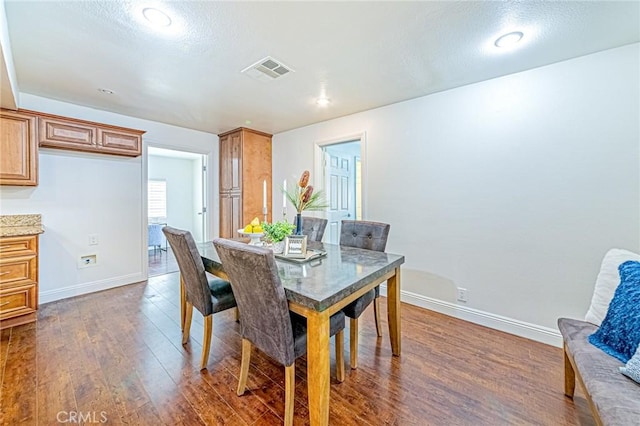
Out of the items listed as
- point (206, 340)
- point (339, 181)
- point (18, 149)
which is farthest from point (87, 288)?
point (339, 181)

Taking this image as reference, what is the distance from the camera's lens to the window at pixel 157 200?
6.17m

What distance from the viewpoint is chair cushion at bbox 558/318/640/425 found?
3.16 feet

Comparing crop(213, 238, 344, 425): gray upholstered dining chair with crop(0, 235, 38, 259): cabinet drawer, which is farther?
crop(0, 235, 38, 259): cabinet drawer

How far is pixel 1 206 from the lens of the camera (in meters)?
2.78

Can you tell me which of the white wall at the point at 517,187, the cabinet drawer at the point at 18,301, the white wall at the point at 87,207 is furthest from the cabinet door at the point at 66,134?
the white wall at the point at 517,187

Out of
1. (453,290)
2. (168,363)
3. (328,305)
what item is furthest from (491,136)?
(168,363)

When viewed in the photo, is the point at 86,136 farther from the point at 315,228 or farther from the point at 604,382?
the point at 604,382

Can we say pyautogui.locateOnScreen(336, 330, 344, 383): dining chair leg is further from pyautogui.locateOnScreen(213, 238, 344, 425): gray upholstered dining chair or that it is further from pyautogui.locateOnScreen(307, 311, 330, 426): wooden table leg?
pyautogui.locateOnScreen(307, 311, 330, 426): wooden table leg

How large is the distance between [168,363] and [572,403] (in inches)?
104

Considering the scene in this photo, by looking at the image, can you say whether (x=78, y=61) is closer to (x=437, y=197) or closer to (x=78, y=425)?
(x=78, y=425)

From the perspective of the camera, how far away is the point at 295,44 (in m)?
1.96

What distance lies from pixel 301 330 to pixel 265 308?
0.28 metres

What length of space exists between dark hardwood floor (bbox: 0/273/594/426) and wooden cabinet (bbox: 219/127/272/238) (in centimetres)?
208

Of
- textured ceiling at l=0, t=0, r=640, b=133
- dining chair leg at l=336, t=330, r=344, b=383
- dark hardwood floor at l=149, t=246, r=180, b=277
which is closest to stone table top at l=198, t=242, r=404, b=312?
dining chair leg at l=336, t=330, r=344, b=383
